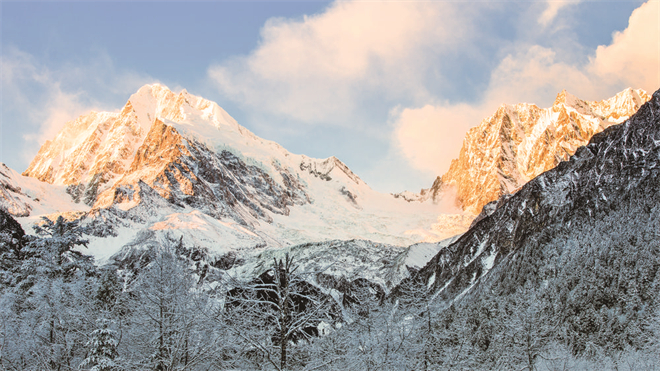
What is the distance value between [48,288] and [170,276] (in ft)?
25.0

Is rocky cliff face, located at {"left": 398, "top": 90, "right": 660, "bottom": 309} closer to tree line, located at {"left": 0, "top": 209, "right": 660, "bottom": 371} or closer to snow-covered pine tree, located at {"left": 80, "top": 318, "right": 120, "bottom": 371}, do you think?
tree line, located at {"left": 0, "top": 209, "right": 660, "bottom": 371}

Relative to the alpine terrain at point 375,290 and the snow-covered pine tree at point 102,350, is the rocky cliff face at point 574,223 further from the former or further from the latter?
the snow-covered pine tree at point 102,350


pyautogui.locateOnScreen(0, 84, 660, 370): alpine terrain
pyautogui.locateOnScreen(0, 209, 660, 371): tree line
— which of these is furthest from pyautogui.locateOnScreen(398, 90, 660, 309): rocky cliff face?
pyautogui.locateOnScreen(0, 209, 660, 371): tree line

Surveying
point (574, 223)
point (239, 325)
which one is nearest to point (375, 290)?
point (574, 223)

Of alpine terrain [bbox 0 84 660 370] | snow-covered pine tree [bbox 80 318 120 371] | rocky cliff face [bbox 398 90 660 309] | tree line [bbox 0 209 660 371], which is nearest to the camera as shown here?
tree line [bbox 0 209 660 371]

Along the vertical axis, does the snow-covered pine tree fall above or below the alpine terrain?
below

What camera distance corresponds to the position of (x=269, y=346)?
14445 mm

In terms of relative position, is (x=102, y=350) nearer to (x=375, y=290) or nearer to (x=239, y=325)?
(x=239, y=325)

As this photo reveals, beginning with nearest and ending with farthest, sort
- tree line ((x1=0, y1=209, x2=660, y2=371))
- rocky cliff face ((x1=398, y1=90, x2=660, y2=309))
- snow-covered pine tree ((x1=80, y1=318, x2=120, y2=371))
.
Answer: tree line ((x1=0, y1=209, x2=660, y2=371)) → snow-covered pine tree ((x1=80, y1=318, x2=120, y2=371)) → rocky cliff face ((x1=398, y1=90, x2=660, y2=309))

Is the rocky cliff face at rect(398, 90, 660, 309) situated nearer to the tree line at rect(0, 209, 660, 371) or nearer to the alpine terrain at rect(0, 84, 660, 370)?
the alpine terrain at rect(0, 84, 660, 370)

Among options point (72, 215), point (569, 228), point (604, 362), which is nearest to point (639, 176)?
point (569, 228)

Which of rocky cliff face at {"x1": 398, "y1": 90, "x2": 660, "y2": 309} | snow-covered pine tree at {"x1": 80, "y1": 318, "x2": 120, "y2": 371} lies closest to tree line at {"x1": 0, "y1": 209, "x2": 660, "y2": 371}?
snow-covered pine tree at {"x1": 80, "y1": 318, "x2": 120, "y2": 371}

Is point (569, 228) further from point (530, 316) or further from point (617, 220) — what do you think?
point (530, 316)

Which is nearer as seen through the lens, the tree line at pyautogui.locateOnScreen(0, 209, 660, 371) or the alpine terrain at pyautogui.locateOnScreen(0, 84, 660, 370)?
the tree line at pyautogui.locateOnScreen(0, 209, 660, 371)
